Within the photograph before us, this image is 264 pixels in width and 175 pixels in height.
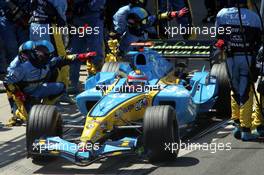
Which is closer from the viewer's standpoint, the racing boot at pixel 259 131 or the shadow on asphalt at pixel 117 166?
the shadow on asphalt at pixel 117 166

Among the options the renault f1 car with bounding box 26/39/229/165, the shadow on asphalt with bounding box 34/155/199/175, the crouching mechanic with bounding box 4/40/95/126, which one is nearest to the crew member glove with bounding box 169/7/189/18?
the renault f1 car with bounding box 26/39/229/165

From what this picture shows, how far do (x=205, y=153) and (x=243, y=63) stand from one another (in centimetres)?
129

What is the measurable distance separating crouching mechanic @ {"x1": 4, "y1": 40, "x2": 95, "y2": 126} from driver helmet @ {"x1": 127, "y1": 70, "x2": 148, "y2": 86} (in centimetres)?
102

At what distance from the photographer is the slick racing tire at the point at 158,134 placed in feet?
27.4

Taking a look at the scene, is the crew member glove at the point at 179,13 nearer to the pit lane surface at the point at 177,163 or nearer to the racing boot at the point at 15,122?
the pit lane surface at the point at 177,163

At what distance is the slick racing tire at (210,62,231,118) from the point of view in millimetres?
10508

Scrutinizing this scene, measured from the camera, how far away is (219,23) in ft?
31.4

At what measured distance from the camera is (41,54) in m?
10.6

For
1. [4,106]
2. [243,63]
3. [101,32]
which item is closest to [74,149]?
[243,63]

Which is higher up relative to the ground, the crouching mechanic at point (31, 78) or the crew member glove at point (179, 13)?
the crew member glove at point (179, 13)

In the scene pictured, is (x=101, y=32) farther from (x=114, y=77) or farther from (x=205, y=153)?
(x=205, y=153)

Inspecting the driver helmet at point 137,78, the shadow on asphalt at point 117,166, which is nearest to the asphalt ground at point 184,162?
the shadow on asphalt at point 117,166

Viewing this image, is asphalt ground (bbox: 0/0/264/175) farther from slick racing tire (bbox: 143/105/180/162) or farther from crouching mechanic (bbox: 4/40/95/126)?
crouching mechanic (bbox: 4/40/95/126)

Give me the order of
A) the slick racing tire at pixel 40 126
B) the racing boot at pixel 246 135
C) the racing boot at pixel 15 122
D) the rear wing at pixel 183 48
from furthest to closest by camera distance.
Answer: the racing boot at pixel 15 122, the rear wing at pixel 183 48, the racing boot at pixel 246 135, the slick racing tire at pixel 40 126
